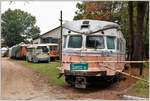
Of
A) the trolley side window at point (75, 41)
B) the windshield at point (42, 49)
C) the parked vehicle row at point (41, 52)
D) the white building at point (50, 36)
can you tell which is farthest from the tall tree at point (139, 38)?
the white building at point (50, 36)

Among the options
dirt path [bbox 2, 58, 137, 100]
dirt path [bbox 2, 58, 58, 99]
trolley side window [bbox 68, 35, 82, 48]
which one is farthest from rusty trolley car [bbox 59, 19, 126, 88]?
dirt path [bbox 2, 58, 58, 99]

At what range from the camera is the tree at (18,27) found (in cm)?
6329

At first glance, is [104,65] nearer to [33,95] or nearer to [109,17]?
[33,95]

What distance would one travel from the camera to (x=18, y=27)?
66875 millimetres

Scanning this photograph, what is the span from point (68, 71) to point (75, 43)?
136 centimetres

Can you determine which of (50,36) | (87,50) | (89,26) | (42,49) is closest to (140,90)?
(87,50)

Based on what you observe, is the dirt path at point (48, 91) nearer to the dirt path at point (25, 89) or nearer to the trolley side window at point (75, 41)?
the dirt path at point (25, 89)

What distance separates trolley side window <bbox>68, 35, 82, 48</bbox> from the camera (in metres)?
19.0

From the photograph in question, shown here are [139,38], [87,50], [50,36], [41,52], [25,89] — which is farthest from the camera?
[50,36]

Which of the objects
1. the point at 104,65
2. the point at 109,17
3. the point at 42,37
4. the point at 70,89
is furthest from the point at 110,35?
the point at 42,37

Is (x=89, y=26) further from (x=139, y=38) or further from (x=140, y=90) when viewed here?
(x=139, y=38)

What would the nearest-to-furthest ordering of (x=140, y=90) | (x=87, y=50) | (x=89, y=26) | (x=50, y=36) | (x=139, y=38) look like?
(x=140, y=90) < (x=87, y=50) < (x=89, y=26) < (x=139, y=38) < (x=50, y=36)

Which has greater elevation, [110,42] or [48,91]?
[110,42]

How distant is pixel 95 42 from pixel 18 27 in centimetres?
4905
